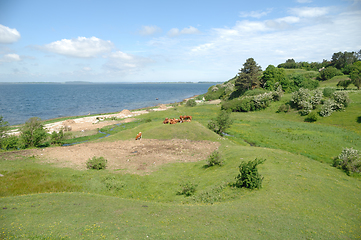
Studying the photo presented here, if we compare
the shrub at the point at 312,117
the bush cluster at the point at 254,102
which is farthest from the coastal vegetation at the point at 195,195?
the bush cluster at the point at 254,102

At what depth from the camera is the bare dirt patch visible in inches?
986

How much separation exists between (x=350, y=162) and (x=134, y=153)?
31488 mm

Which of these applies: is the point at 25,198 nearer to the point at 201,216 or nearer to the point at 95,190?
the point at 95,190

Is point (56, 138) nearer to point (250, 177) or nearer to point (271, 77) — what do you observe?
point (250, 177)

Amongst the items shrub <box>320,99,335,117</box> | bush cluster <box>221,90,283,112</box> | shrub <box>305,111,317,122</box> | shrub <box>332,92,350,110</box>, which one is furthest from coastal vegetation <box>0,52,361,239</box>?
bush cluster <box>221,90,283,112</box>

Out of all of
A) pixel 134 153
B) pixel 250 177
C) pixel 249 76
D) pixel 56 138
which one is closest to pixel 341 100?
pixel 249 76

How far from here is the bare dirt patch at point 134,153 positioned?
2505 cm

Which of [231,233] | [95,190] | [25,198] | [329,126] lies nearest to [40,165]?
[95,190]

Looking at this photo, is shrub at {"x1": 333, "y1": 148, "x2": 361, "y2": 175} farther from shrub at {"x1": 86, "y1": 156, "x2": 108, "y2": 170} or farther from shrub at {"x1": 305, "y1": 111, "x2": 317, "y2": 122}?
shrub at {"x1": 86, "y1": 156, "x2": 108, "y2": 170}

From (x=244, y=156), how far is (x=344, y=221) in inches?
524

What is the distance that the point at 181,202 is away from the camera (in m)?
16.3

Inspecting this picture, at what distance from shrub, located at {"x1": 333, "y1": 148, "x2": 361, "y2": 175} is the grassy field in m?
1.38

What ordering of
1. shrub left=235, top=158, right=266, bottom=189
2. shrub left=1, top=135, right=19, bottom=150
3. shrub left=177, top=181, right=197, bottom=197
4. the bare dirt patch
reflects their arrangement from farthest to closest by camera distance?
1. shrub left=1, top=135, right=19, bottom=150
2. the bare dirt patch
3. shrub left=177, top=181, right=197, bottom=197
4. shrub left=235, top=158, right=266, bottom=189

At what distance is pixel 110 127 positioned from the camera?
54.2 m
